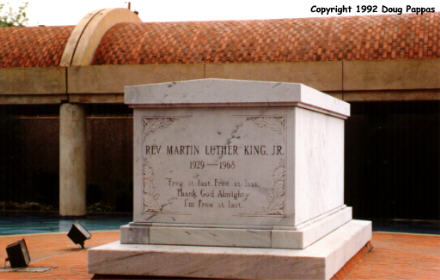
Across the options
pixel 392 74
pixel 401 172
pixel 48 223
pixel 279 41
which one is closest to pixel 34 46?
pixel 48 223

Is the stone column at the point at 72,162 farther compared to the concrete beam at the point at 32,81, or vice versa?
the stone column at the point at 72,162

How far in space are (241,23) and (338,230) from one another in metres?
10.2

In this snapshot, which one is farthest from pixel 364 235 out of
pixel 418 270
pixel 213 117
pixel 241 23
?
pixel 241 23

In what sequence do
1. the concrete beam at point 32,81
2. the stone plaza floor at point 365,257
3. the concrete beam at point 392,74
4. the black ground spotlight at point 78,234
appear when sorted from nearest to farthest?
the stone plaza floor at point 365,257 → the black ground spotlight at point 78,234 → the concrete beam at point 392,74 → the concrete beam at point 32,81

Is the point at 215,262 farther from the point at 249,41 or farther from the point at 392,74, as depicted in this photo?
the point at 249,41

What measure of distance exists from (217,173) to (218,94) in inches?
36.8

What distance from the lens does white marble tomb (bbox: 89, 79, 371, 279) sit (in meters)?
8.37

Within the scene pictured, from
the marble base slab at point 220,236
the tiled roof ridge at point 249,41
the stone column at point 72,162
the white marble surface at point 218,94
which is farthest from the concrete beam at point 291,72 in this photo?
the marble base slab at point 220,236

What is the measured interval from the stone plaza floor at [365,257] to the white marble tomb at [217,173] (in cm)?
86

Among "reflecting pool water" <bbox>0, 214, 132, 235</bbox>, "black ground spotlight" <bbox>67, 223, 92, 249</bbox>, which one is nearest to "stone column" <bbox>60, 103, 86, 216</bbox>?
"reflecting pool water" <bbox>0, 214, 132, 235</bbox>

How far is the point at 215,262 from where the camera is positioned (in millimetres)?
7992

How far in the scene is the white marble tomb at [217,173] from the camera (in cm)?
837

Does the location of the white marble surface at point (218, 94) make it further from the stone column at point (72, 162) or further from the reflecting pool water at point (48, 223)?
the stone column at point (72, 162)

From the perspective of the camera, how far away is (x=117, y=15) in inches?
833
